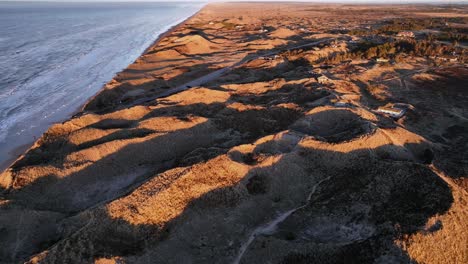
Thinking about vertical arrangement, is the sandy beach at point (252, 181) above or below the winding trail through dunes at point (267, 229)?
above

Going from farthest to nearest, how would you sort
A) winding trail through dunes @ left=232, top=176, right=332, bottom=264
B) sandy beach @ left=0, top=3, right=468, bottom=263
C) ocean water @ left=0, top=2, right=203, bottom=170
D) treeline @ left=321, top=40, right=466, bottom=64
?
treeline @ left=321, top=40, right=466, bottom=64 → ocean water @ left=0, top=2, right=203, bottom=170 → winding trail through dunes @ left=232, top=176, right=332, bottom=264 → sandy beach @ left=0, top=3, right=468, bottom=263

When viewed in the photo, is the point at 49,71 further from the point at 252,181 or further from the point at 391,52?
the point at 391,52

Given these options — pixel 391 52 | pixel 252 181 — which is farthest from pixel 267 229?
pixel 391 52

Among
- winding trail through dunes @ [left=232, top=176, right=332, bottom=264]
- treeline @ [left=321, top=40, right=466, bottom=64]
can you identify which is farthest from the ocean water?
treeline @ [left=321, top=40, right=466, bottom=64]

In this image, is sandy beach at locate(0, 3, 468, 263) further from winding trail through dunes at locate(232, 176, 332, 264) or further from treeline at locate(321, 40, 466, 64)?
treeline at locate(321, 40, 466, 64)

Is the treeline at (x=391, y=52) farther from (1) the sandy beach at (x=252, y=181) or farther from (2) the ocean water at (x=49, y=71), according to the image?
(2) the ocean water at (x=49, y=71)

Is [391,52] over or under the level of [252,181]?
over

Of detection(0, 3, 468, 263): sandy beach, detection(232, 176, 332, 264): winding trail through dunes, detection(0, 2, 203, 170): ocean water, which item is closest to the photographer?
detection(0, 3, 468, 263): sandy beach

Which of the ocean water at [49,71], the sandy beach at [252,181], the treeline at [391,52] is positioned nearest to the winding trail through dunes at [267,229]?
the sandy beach at [252,181]
